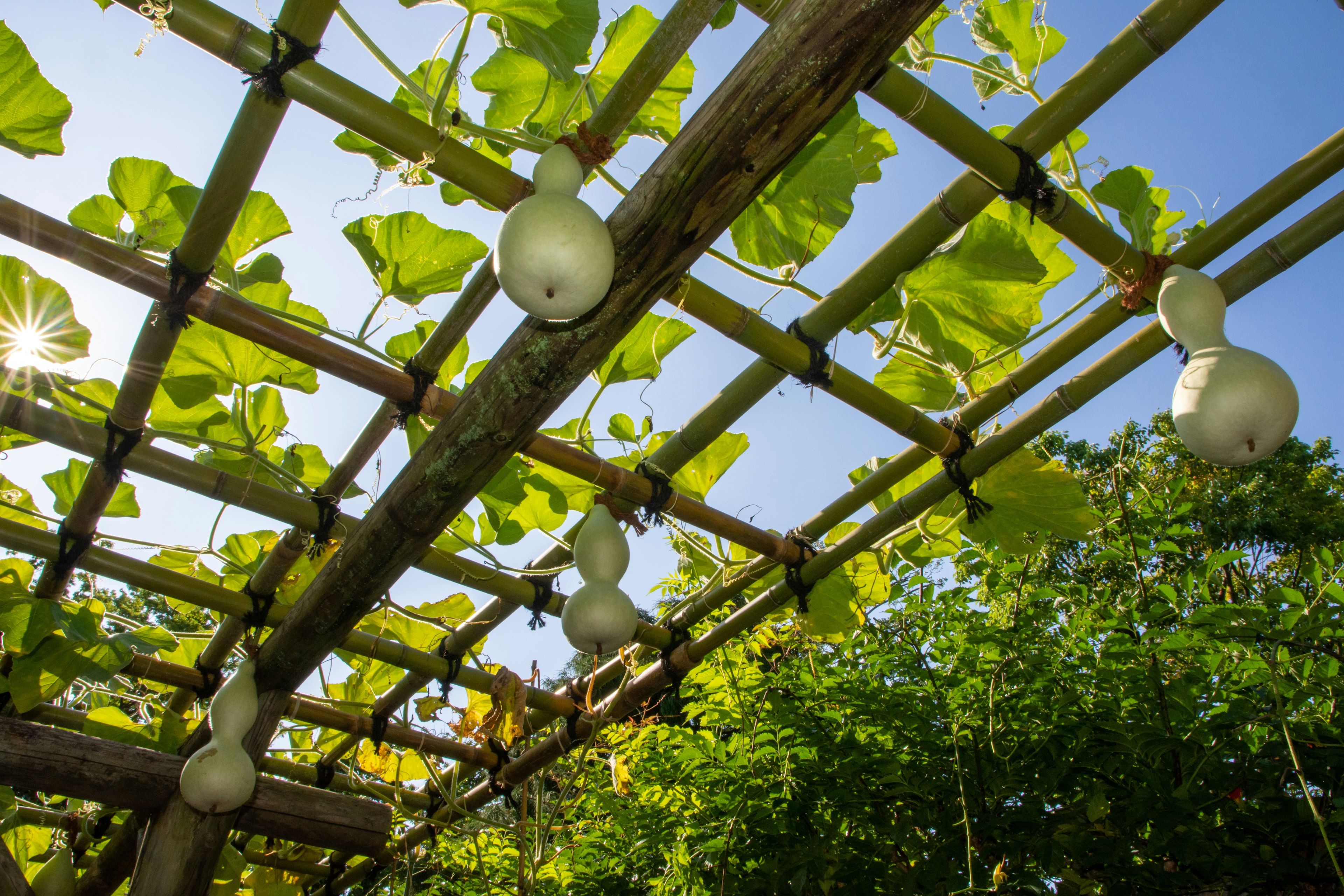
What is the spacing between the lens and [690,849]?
2.12 meters

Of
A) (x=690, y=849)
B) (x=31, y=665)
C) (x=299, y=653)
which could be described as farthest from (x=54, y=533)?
(x=690, y=849)

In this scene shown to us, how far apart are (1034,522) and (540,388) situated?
1.14 m

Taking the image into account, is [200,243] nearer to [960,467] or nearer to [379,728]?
[960,467]

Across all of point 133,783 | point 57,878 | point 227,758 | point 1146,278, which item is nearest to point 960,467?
point 1146,278

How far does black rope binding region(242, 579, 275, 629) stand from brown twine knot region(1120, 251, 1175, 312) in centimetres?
198

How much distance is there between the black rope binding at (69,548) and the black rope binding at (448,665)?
0.87 meters

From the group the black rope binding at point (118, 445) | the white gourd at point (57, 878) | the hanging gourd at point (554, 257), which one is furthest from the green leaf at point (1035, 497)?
the white gourd at point (57, 878)

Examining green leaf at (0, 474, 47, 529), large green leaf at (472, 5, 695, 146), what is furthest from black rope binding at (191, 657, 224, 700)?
large green leaf at (472, 5, 695, 146)

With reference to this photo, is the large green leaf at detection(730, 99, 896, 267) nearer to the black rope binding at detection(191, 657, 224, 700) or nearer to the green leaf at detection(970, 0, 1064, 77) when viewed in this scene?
the green leaf at detection(970, 0, 1064, 77)

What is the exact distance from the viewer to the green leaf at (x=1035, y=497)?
1.58 m

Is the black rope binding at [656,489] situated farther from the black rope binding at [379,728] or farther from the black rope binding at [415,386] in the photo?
the black rope binding at [379,728]

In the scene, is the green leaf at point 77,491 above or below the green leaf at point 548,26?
below

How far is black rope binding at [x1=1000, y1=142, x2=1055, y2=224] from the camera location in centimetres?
114

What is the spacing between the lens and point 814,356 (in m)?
1.36
